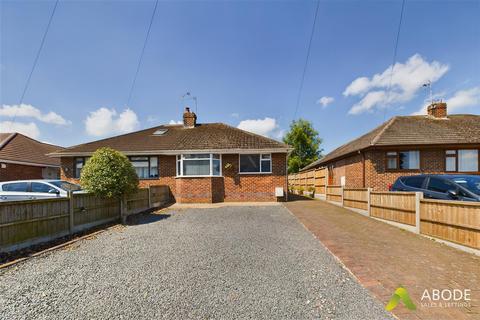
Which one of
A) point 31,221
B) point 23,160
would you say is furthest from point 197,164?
point 23,160

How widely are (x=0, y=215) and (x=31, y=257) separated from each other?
1.24 meters

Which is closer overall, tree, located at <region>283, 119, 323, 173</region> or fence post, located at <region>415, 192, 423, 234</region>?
fence post, located at <region>415, 192, 423, 234</region>

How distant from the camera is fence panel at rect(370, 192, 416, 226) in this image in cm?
675

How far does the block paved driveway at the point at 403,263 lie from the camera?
2982mm

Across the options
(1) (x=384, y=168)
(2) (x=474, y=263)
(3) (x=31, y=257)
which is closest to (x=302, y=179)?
(1) (x=384, y=168)

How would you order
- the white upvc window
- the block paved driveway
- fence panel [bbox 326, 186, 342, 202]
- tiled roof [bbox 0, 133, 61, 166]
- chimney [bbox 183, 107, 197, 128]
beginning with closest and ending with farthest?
the block paved driveway, fence panel [bbox 326, 186, 342, 202], the white upvc window, tiled roof [bbox 0, 133, 61, 166], chimney [bbox 183, 107, 197, 128]

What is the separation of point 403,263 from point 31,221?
895 cm

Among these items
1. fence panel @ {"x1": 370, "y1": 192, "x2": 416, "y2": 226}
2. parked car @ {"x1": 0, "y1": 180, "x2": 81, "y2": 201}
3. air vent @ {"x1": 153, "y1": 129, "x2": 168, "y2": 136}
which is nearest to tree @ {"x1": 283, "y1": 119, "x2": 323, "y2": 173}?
air vent @ {"x1": 153, "y1": 129, "x2": 168, "y2": 136}

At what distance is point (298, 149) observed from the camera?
46.5 metres

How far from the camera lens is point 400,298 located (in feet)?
9.97

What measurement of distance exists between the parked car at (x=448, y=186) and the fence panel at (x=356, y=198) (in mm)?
1754

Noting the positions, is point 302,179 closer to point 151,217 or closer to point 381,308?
point 151,217

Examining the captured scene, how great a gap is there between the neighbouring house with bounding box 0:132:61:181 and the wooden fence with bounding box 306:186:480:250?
2060 centimetres

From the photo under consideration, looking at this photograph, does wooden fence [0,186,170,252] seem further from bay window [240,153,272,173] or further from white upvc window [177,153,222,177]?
bay window [240,153,272,173]
